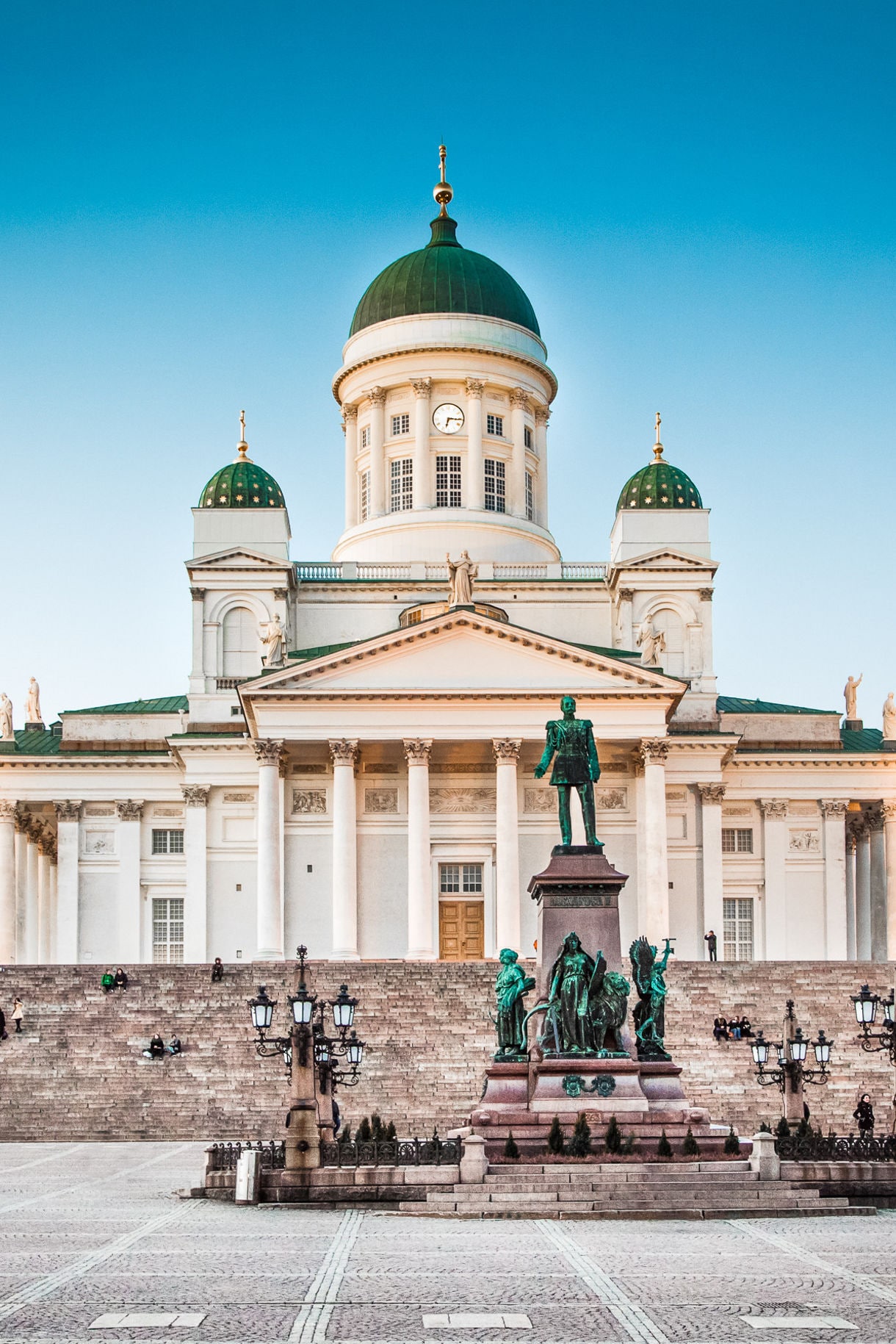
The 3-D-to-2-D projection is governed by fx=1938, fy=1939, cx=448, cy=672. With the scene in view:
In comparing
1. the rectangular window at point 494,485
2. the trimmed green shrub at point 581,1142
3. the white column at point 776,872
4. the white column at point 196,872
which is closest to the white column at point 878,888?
the white column at point 776,872

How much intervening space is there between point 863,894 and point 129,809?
2622 cm

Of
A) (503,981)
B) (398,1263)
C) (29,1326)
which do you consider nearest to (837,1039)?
(503,981)

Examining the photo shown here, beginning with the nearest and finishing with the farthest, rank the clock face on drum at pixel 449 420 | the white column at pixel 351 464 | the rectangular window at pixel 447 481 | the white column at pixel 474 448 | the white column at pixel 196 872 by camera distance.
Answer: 1. the white column at pixel 196 872
2. the white column at pixel 474 448
3. the rectangular window at pixel 447 481
4. the clock face on drum at pixel 449 420
5. the white column at pixel 351 464

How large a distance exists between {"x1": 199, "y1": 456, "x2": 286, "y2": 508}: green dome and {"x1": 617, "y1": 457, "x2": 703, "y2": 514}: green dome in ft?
40.5

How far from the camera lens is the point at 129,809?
215ft

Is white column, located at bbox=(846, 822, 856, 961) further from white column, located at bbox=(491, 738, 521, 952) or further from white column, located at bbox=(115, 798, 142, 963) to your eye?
white column, located at bbox=(115, 798, 142, 963)

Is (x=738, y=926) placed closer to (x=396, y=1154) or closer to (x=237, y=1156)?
(x=237, y=1156)

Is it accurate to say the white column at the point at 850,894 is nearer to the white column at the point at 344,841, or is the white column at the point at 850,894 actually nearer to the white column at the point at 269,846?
the white column at the point at 344,841

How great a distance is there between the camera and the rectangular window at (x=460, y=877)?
203 feet

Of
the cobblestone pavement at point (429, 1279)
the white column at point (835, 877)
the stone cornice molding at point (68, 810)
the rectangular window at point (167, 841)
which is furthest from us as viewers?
the rectangular window at point (167, 841)

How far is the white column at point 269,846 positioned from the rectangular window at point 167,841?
24.3 feet

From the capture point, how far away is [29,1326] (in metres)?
15.0

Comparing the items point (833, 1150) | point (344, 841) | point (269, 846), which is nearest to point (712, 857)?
point (344, 841)

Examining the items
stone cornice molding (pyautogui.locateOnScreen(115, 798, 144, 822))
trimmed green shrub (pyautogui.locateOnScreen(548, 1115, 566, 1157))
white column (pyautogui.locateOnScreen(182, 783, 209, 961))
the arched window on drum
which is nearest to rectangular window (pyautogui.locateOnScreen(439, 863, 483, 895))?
white column (pyautogui.locateOnScreen(182, 783, 209, 961))
